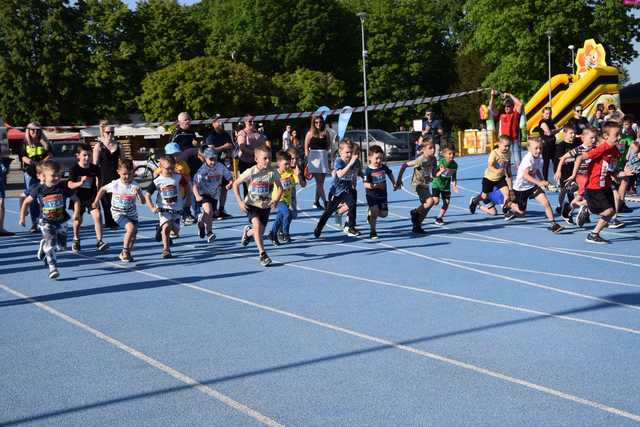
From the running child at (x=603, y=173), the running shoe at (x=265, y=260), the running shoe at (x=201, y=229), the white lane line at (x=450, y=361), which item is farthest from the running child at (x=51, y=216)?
the running child at (x=603, y=173)

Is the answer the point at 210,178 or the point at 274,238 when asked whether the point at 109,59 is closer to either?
the point at 210,178

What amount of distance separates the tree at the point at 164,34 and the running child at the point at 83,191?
46.7 meters

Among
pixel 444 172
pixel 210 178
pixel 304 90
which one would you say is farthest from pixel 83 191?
pixel 304 90

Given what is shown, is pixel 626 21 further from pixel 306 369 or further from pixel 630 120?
pixel 306 369

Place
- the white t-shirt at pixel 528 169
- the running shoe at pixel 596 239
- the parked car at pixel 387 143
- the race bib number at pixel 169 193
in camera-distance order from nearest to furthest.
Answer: the race bib number at pixel 169 193
the running shoe at pixel 596 239
the white t-shirt at pixel 528 169
the parked car at pixel 387 143

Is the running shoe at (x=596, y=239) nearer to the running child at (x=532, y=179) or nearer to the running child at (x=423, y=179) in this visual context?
the running child at (x=532, y=179)

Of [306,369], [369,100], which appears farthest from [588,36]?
[306,369]

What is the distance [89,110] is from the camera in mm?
55031

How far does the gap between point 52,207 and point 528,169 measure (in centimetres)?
718

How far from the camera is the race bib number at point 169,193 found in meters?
11.2

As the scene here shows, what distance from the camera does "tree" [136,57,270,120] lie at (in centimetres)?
5228

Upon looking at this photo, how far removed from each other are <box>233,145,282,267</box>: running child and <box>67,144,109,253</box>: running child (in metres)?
2.50

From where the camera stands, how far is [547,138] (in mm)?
18812

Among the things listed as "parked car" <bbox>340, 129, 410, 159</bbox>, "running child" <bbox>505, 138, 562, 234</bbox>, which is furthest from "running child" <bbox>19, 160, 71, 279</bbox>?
"parked car" <bbox>340, 129, 410, 159</bbox>
